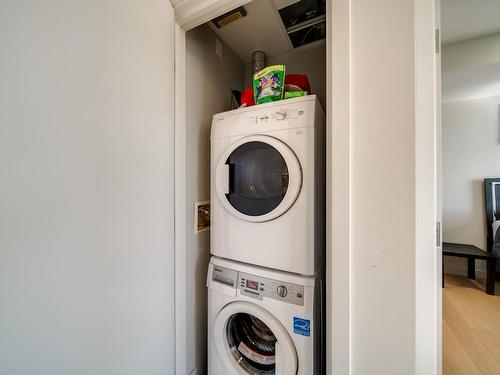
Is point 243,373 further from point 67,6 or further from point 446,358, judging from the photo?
point 67,6

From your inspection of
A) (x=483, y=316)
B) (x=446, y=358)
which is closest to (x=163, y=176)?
(x=446, y=358)

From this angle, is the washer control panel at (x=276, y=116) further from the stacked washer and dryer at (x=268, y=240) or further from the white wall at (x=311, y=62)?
the white wall at (x=311, y=62)

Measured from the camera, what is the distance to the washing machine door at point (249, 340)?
2.94 ft

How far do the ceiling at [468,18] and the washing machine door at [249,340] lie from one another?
2522 mm

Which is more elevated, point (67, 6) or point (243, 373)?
point (67, 6)

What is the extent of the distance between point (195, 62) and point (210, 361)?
1.67 metres

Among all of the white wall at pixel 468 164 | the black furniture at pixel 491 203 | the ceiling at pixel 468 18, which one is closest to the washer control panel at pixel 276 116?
the ceiling at pixel 468 18

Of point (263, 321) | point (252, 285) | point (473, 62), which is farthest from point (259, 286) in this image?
point (473, 62)

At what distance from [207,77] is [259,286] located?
4.14 ft

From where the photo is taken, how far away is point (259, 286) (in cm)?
95

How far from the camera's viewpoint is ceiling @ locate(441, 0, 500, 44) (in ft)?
5.02

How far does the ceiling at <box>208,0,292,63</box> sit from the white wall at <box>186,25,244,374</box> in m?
0.15

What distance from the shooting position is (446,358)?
1398mm

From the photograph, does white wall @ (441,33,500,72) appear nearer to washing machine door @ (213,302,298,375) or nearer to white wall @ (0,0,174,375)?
white wall @ (0,0,174,375)
